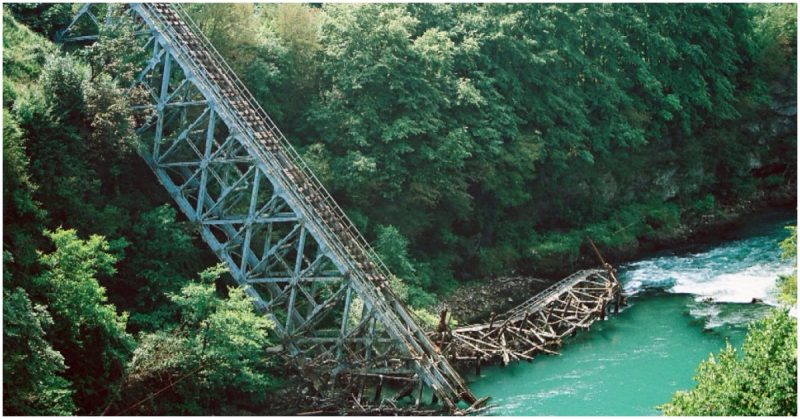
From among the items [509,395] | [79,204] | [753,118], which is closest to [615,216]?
[753,118]

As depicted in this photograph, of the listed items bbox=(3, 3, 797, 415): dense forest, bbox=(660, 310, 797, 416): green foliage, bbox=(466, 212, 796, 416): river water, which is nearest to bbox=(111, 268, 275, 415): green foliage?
bbox=(3, 3, 797, 415): dense forest

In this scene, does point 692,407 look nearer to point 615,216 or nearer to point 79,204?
point 79,204

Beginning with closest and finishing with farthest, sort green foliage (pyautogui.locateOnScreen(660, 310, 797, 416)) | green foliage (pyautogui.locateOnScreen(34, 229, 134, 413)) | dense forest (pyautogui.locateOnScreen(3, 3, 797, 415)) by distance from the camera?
1. green foliage (pyautogui.locateOnScreen(660, 310, 797, 416))
2. green foliage (pyautogui.locateOnScreen(34, 229, 134, 413))
3. dense forest (pyautogui.locateOnScreen(3, 3, 797, 415))

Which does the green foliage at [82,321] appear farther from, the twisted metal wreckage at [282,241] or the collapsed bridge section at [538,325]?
the collapsed bridge section at [538,325]

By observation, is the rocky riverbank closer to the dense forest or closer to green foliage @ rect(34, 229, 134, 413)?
the dense forest

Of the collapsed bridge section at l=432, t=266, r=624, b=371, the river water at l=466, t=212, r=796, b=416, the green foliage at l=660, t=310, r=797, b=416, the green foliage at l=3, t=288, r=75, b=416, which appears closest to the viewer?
the green foliage at l=660, t=310, r=797, b=416

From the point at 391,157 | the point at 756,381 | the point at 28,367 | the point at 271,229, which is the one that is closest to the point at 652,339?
the point at 391,157
